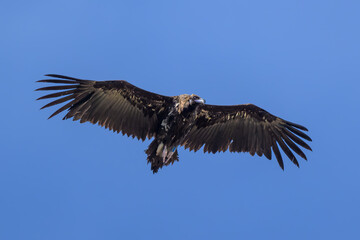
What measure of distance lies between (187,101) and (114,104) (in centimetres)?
213

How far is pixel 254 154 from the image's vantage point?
17688mm

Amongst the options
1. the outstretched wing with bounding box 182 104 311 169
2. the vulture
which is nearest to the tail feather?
the vulture

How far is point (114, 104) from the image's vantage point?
16.9 m

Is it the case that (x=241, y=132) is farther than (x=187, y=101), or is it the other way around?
(x=241, y=132)

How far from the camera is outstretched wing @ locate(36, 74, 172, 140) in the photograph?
16.5 m

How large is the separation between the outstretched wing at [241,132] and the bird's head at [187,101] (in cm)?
88

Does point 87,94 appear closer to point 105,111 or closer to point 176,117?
point 105,111

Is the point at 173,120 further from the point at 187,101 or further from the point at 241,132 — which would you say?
the point at 241,132

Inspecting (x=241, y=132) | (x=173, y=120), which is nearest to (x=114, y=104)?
(x=173, y=120)

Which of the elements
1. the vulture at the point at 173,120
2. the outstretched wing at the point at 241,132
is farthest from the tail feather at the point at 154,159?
the outstretched wing at the point at 241,132

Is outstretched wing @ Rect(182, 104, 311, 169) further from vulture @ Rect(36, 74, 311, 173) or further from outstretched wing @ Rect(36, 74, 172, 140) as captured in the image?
outstretched wing @ Rect(36, 74, 172, 140)

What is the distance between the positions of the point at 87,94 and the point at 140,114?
5.30ft

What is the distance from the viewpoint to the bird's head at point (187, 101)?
1641 centimetres

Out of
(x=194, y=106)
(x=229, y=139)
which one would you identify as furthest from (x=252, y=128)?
(x=194, y=106)
